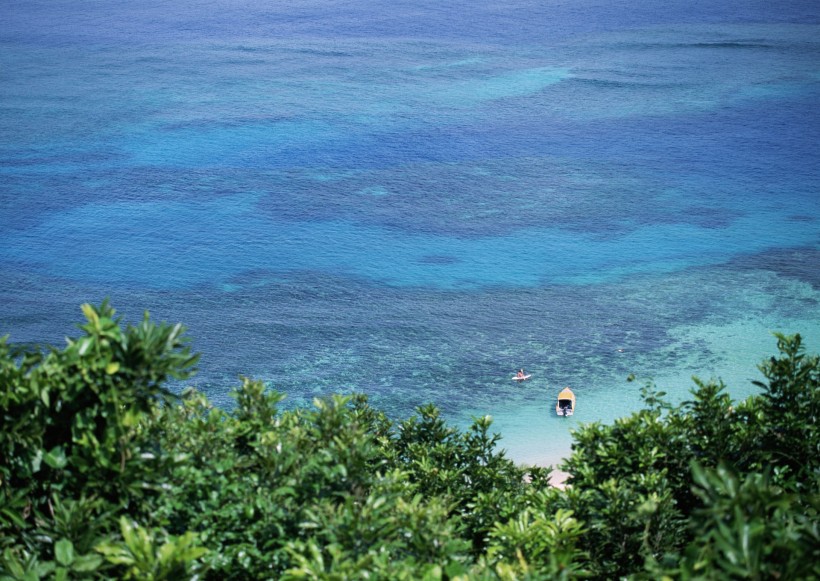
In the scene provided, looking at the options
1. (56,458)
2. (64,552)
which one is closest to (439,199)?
(56,458)

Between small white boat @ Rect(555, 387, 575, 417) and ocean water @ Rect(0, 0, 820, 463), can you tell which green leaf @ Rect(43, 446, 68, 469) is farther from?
small white boat @ Rect(555, 387, 575, 417)

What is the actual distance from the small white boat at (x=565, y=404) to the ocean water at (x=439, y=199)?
264 mm

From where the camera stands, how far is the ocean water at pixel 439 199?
1722 centimetres

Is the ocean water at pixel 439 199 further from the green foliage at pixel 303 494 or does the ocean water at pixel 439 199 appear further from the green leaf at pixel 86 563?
the green leaf at pixel 86 563

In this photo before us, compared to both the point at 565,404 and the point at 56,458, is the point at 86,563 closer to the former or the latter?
the point at 56,458

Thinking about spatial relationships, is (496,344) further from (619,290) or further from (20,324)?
(20,324)

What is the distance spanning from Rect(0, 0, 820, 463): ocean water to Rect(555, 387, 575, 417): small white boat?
26cm

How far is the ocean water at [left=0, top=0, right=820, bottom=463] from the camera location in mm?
17219

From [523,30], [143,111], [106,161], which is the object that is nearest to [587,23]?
[523,30]

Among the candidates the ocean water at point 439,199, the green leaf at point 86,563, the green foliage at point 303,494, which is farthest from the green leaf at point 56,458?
the ocean water at point 439,199

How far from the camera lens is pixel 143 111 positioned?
3164cm

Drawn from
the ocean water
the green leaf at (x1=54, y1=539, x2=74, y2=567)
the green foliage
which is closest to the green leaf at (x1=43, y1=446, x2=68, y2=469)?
the green foliage

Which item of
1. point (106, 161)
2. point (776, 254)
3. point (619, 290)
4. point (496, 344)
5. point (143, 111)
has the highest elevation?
point (143, 111)

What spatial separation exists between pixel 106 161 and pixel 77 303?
9.28 m
